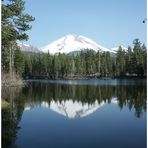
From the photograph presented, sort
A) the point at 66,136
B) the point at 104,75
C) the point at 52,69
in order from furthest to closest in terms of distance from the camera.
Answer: the point at 52,69
the point at 104,75
the point at 66,136

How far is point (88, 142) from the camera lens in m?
14.7

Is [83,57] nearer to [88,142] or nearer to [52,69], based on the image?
[52,69]

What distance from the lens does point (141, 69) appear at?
396ft

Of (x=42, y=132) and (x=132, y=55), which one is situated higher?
(x=132, y=55)

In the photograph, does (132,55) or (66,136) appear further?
(132,55)

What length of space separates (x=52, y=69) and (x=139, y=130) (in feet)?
487

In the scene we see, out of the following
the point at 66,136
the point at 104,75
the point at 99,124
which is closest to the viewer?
the point at 66,136

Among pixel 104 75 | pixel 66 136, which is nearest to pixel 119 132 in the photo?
pixel 66 136

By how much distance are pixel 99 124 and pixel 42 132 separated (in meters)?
4.29

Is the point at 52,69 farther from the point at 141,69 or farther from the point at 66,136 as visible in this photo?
the point at 66,136

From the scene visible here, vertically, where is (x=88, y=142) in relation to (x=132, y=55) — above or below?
below

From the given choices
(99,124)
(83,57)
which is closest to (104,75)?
(83,57)

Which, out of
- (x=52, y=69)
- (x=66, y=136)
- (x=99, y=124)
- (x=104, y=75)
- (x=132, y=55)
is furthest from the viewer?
(x=52, y=69)

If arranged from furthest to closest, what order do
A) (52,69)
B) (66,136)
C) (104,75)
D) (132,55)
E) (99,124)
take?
(52,69) < (104,75) < (132,55) < (99,124) < (66,136)
